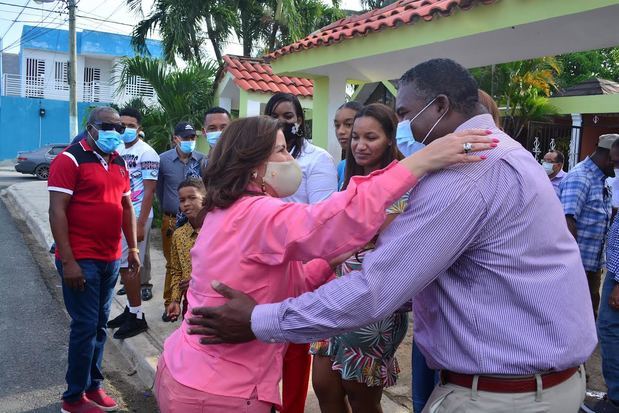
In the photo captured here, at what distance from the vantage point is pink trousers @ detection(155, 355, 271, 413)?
1.74m

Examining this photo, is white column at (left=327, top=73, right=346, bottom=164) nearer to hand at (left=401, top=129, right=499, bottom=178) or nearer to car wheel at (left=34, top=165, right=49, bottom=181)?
hand at (left=401, top=129, right=499, bottom=178)

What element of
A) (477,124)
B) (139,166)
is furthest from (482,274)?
(139,166)

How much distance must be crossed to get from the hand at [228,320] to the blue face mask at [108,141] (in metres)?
2.30

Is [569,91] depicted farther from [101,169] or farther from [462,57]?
[101,169]

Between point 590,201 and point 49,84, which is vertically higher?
point 49,84

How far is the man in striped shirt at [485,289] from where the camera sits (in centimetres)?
151

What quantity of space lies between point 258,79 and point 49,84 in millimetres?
26946

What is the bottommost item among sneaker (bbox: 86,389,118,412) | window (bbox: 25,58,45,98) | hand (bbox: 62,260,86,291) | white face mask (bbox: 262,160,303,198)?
sneaker (bbox: 86,389,118,412)

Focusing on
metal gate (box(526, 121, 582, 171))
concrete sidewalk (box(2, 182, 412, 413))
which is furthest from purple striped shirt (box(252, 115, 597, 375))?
metal gate (box(526, 121, 582, 171))

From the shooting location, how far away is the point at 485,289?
Answer: 5.05ft

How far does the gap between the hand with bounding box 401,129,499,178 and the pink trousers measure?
2.94 ft

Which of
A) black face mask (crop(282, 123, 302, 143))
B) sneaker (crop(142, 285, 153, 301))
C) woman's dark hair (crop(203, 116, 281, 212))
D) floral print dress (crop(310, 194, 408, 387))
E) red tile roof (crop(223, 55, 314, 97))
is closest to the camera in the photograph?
woman's dark hair (crop(203, 116, 281, 212))

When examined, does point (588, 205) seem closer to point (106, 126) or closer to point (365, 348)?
point (365, 348)

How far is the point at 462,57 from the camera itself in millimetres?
6730
